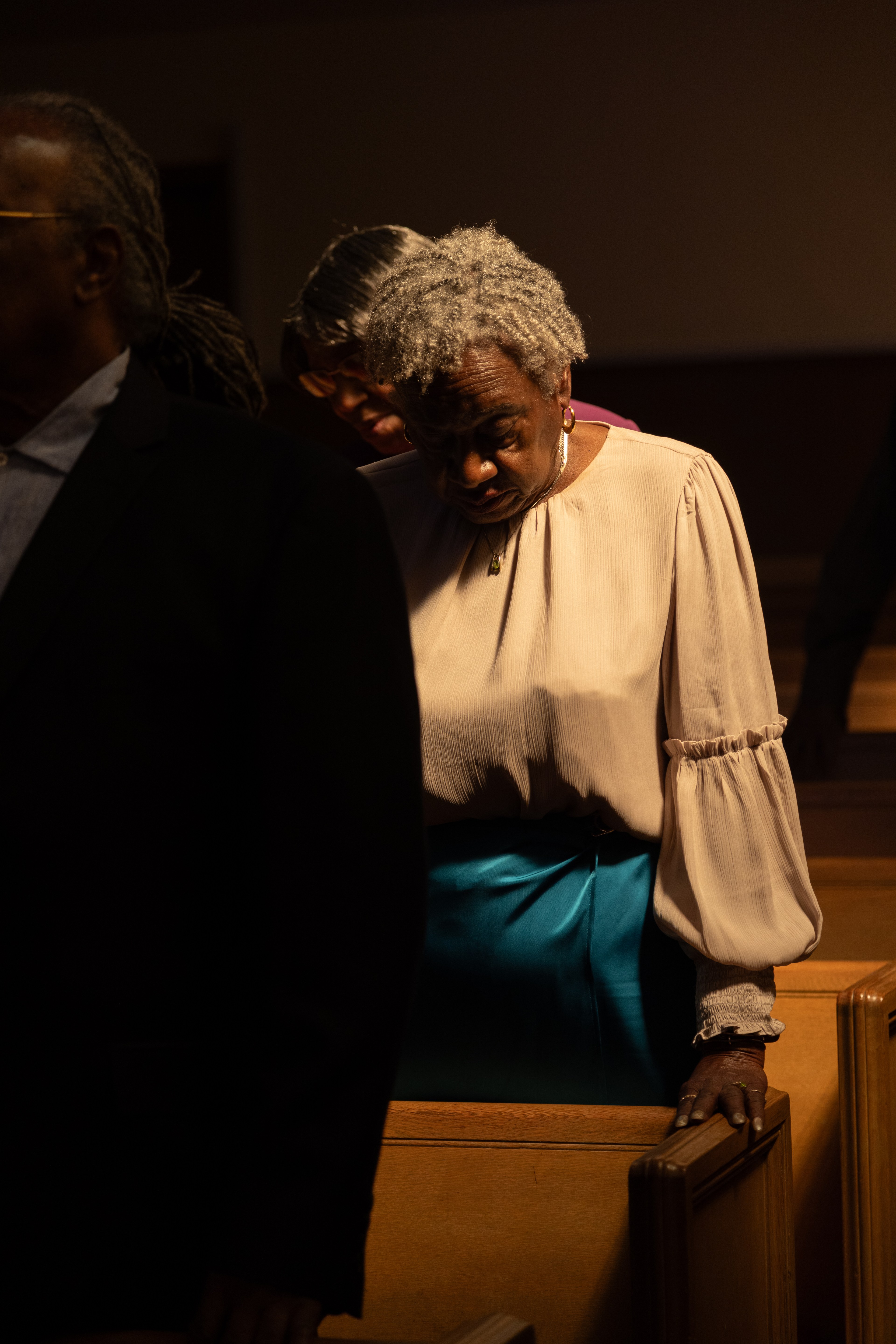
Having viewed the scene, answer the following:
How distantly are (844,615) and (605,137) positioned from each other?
3216 mm

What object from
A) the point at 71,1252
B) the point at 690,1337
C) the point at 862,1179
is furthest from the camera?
the point at 862,1179

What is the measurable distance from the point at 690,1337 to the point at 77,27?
5969 mm

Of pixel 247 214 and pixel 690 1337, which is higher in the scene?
pixel 247 214

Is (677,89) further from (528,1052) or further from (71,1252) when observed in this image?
(71,1252)

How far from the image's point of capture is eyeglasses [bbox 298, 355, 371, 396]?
218cm

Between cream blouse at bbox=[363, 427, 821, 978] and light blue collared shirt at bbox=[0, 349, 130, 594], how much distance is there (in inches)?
26.7

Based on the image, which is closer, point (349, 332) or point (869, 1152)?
point (869, 1152)

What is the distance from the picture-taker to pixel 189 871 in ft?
3.23

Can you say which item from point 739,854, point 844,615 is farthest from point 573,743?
point 844,615

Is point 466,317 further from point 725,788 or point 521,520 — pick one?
point 725,788

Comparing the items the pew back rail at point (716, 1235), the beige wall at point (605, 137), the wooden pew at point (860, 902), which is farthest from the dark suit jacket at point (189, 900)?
the beige wall at point (605, 137)

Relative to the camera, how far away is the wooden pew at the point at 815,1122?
7.19 feet

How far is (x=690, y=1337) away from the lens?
54.5 inches

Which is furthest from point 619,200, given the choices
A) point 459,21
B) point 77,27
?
point 77,27
